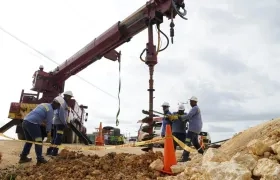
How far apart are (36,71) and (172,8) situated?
7808 mm

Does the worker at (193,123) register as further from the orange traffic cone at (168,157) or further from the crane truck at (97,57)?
the orange traffic cone at (168,157)

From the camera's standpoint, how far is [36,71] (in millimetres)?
13516

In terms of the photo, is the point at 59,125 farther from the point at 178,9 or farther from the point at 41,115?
the point at 178,9

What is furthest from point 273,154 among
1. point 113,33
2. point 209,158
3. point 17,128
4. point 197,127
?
point 17,128

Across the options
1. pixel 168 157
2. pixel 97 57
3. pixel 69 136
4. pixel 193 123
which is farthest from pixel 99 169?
pixel 69 136

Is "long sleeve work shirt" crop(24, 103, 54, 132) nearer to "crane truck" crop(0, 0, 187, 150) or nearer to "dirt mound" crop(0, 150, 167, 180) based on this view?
"dirt mound" crop(0, 150, 167, 180)

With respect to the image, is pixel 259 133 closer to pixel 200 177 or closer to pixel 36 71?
pixel 200 177

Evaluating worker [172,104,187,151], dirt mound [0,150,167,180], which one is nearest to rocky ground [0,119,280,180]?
dirt mound [0,150,167,180]

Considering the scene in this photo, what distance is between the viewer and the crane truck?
806cm

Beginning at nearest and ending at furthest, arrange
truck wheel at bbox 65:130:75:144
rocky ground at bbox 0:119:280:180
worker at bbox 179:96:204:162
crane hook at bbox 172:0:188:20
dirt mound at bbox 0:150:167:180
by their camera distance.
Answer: rocky ground at bbox 0:119:280:180 < dirt mound at bbox 0:150:167:180 < worker at bbox 179:96:204:162 < crane hook at bbox 172:0:188:20 < truck wheel at bbox 65:130:75:144

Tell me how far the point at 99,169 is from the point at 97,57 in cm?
659

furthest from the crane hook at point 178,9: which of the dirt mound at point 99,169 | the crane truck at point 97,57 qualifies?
the dirt mound at point 99,169

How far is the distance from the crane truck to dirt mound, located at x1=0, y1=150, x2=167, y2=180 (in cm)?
165

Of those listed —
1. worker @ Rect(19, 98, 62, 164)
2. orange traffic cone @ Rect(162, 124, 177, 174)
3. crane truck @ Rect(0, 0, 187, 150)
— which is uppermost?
crane truck @ Rect(0, 0, 187, 150)
